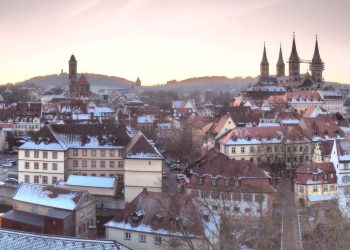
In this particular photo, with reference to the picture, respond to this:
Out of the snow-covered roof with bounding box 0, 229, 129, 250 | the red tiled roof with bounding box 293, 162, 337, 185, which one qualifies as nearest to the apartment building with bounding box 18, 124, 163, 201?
the red tiled roof with bounding box 293, 162, 337, 185

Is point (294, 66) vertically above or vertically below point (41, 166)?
above

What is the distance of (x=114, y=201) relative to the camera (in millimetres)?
40312

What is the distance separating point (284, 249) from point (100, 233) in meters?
12.4

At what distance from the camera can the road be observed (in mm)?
30500

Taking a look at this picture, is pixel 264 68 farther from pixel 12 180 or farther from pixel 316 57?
pixel 12 180

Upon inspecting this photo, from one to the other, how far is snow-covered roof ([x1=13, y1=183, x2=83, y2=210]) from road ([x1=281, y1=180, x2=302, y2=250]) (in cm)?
1335

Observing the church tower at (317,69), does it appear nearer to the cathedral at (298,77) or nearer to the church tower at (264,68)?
the cathedral at (298,77)

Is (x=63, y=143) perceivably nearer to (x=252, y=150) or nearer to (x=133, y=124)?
(x=252, y=150)

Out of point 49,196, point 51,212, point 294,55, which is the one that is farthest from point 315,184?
point 294,55

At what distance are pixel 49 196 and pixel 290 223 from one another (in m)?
16.0

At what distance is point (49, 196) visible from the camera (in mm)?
35656

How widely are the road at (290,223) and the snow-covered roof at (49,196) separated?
13.4 metres

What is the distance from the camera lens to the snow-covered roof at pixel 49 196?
34.5m

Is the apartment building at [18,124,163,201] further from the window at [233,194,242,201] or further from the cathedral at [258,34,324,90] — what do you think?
the cathedral at [258,34,324,90]
